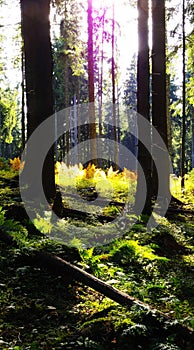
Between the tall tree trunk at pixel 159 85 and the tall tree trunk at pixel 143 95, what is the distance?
5.39 ft

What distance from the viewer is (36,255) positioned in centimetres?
430

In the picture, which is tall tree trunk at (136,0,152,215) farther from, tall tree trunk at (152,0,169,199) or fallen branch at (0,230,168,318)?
fallen branch at (0,230,168,318)

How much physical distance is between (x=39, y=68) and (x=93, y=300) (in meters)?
4.96

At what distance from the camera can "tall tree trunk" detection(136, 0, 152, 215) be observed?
29.5ft

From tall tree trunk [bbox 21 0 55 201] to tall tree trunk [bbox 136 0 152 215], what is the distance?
2460 mm

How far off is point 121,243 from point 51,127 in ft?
9.84

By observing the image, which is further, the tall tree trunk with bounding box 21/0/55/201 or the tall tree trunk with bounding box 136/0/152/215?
the tall tree trunk with bounding box 136/0/152/215

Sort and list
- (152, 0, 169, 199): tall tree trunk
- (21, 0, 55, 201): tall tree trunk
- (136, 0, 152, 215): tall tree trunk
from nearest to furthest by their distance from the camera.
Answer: (21, 0, 55, 201): tall tree trunk → (136, 0, 152, 215): tall tree trunk → (152, 0, 169, 199): tall tree trunk

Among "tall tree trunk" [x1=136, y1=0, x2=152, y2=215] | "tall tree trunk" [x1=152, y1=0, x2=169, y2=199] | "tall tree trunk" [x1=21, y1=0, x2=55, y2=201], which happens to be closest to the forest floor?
"tall tree trunk" [x1=21, y1=0, x2=55, y2=201]

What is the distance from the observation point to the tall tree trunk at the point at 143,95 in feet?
29.5

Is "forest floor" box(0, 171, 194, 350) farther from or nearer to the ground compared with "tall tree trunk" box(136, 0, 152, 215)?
nearer to the ground

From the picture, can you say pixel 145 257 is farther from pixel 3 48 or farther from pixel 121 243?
pixel 3 48

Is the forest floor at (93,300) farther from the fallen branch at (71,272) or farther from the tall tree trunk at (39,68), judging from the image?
the tall tree trunk at (39,68)

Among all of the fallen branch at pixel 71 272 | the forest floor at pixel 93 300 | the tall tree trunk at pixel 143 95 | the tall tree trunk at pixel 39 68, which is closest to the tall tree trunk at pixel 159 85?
the tall tree trunk at pixel 143 95
